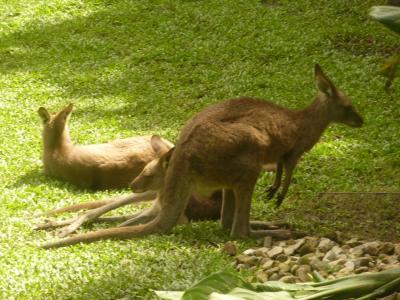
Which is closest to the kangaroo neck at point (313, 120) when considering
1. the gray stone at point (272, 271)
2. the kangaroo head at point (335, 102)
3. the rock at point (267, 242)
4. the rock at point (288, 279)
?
the kangaroo head at point (335, 102)

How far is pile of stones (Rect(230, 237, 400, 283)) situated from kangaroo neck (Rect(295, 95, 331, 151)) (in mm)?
914

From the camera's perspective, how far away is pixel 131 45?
1284 centimetres

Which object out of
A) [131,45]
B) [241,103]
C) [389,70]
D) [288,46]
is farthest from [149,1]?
[389,70]

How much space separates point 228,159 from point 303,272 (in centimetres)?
109

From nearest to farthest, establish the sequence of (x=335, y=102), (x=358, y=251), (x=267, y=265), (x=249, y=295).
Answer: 1. (x=249, y=295)
2. (x=267, y=265)
3. (x=358, y=251)
4. (x=335, y=102)

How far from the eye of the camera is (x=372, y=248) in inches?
256

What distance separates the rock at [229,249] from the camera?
655 cm

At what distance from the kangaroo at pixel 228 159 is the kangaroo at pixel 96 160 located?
1502 mm

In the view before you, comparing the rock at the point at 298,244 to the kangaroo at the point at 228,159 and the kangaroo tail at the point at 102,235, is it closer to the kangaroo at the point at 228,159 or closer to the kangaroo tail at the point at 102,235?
the kangaroo at the point at 228,159

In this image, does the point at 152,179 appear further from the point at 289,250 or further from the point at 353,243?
the point at 353,243

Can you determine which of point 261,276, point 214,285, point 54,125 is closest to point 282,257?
point 261,276

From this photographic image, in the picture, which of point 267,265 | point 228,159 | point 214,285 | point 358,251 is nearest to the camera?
point 214,285

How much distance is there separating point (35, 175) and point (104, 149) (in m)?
0.72

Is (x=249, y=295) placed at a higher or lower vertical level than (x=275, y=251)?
higher
